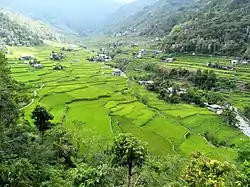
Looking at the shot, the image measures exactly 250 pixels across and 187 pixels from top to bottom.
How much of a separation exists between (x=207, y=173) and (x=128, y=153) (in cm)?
605

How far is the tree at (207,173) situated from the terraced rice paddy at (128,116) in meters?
17.8

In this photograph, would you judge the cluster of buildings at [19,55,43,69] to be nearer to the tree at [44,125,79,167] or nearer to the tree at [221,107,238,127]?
the tree at [221,107,238,127]

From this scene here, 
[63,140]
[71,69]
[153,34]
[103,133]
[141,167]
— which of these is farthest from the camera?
[153,34]

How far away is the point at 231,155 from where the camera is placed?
3688 cm

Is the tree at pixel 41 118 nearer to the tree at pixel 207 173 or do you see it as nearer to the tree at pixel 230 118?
the tree at pixel 207 173

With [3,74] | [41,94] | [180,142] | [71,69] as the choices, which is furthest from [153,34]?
[3,74]

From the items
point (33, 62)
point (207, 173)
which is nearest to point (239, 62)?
point (33, 62)

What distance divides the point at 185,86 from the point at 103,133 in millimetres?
40040

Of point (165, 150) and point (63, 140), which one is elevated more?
point (63, 140)

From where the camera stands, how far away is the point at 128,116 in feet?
155

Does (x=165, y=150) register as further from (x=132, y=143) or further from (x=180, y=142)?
(x=132, y=143)

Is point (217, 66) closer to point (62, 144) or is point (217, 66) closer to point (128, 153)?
point (62, 144)

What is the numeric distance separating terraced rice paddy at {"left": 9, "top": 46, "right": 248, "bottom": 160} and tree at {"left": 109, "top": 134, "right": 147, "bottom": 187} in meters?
12.8

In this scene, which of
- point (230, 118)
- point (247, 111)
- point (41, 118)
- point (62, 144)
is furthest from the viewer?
point (247, 111)
